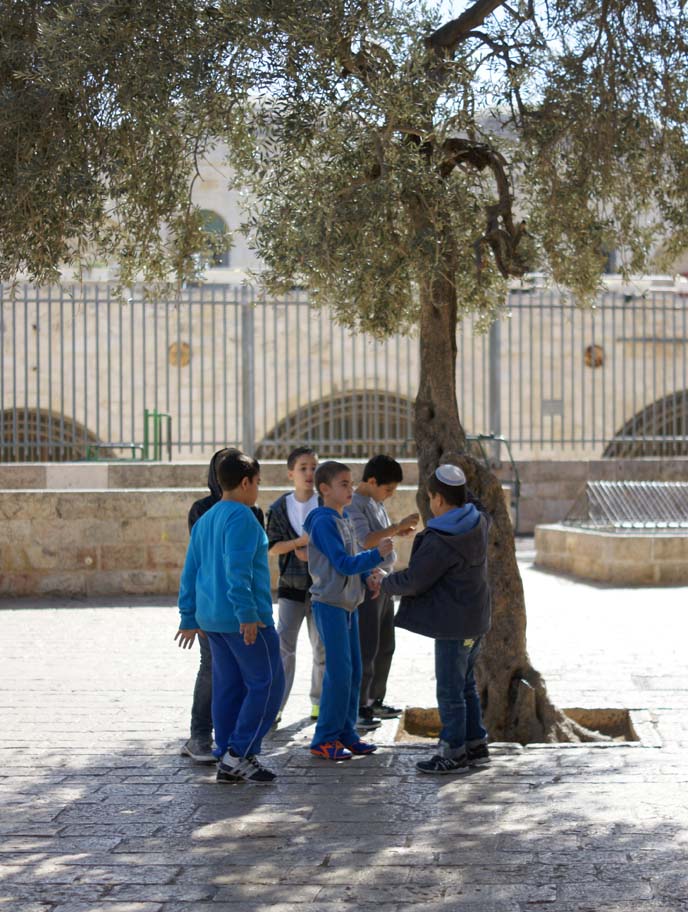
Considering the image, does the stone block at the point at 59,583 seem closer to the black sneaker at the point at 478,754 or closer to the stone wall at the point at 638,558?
the stone wall at the point at 638,558

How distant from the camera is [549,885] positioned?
4.17 m

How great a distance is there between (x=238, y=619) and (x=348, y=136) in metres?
2.60

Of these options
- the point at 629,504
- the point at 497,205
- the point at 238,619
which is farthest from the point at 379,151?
the point at 629,504

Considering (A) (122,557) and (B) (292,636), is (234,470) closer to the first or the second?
(B) (292,636)

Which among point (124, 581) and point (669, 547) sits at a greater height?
point (669, 547)

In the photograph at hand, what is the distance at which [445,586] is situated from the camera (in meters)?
5.73

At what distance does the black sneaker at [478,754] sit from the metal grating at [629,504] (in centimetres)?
782

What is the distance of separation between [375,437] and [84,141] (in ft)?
30.1

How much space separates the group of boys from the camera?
5516 millimetres

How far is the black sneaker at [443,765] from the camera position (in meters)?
5.69

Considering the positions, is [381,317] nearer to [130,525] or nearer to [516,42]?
[516,42]

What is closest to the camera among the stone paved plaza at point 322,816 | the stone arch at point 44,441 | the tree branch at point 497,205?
the stone paved plaza at point 322,816

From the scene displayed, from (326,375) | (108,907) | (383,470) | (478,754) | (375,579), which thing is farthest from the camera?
(326,375)

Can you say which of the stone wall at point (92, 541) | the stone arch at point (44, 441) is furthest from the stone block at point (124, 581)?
the stone arch at point (44, 441)
